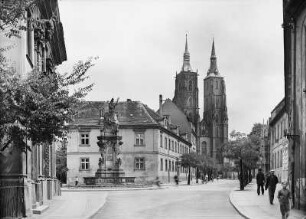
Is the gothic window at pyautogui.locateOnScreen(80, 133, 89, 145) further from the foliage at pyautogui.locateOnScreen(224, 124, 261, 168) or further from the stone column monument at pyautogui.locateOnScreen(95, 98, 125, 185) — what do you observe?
the stone column monument at pyautogui.locateOnScreen(95, 98, 125, 185)

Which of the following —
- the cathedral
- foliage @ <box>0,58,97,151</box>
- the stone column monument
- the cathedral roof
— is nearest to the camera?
foliage @ <box>0,58,97,151</box>

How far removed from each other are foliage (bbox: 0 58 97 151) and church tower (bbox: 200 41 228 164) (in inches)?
5199

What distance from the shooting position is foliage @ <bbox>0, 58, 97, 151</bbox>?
13.5m

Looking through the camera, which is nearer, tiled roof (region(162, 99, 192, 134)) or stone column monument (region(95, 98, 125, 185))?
stone column monument (region(95, 98, 125, 185))

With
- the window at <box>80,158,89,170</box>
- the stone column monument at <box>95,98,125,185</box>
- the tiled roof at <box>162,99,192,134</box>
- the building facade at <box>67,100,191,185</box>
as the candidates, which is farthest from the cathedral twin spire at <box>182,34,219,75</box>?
the stone column monument at <box>95,98,125,185</box>

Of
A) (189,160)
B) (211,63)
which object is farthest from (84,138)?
(211,63)

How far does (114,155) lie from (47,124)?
32.5 meters

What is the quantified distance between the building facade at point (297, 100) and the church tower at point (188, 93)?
123577 millimetres

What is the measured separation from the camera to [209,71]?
165 meters

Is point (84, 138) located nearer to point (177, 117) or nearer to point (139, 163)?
point (139, 163)

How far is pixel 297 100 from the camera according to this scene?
21.3 m

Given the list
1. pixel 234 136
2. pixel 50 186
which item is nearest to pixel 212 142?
pixel 234 136

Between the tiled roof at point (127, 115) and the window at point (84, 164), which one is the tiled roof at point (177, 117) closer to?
the tiled roof at point (127, 115)

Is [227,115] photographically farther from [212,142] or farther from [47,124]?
[47,124]
